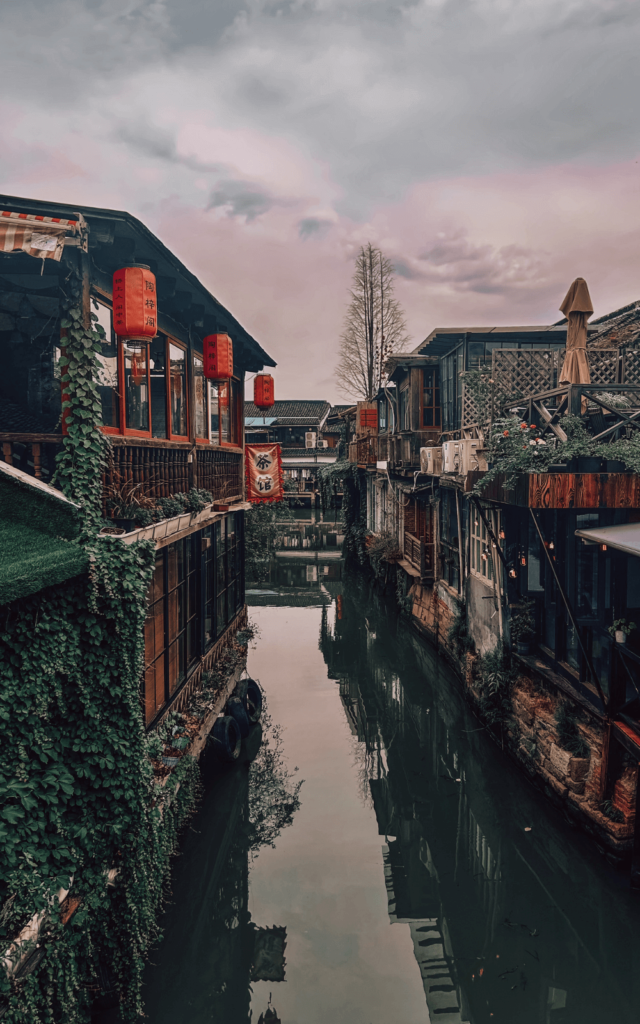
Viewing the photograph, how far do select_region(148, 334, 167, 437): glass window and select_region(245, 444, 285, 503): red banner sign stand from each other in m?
5.87

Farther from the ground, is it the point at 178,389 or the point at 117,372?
the point at 178,389

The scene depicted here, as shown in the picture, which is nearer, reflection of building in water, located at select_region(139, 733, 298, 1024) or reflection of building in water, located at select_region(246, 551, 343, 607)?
reflection of building in water, located at select_region(139, 733, 298, 1024)

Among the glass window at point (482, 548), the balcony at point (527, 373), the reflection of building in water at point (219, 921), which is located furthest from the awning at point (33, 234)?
the glass window at point (482, 548)

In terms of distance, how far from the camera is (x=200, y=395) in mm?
12508

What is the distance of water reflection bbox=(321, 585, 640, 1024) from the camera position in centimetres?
723

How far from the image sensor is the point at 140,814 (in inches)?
250

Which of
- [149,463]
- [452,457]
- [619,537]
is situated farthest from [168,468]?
[452,457]

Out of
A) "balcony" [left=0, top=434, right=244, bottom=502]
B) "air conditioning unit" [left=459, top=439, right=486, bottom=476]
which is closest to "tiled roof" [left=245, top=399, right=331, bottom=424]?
"balcony" [left=0, top=434, right=244, bottom=502]

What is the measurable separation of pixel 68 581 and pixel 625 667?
7.38m

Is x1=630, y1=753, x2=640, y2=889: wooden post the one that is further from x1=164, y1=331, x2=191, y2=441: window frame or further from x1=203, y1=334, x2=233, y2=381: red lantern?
x1=203, y1=334, x2=233, y2=381: red lantern

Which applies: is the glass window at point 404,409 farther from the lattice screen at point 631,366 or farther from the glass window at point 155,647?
the glass window at point 155,647

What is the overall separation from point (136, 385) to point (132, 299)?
168cm

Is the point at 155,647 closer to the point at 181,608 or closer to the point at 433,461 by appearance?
the point at 181,608

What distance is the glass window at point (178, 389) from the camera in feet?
35.1
